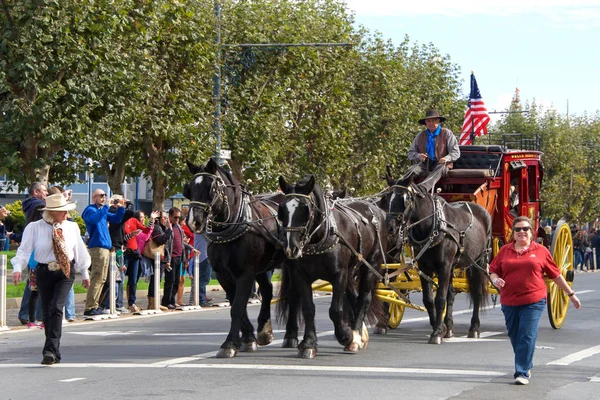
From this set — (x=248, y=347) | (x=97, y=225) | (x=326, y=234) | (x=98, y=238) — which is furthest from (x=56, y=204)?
(x=98, y=238)

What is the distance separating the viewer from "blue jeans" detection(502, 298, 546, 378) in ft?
34.6

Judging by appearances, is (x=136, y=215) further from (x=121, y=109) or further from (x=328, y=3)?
(x=328, y=3)

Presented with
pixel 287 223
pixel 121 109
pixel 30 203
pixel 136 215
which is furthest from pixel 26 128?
pixel 287 223

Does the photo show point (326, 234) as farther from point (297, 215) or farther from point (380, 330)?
point (380, 330)

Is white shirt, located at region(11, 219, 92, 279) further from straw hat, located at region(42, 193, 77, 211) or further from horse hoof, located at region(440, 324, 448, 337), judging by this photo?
horse hoof, located at region(440, 324, 448, 337)

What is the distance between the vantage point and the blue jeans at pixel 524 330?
10.6 metres

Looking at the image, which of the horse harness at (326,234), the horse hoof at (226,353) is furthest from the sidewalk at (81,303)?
the horse harness at (326,234)

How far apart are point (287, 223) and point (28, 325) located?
6.09 m

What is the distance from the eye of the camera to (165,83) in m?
29.2

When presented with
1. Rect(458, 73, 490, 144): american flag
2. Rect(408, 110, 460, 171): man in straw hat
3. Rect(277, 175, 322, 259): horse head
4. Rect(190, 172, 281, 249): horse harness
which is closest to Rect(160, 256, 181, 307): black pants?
Rect(408, 110, 460, 171): man in straw hat

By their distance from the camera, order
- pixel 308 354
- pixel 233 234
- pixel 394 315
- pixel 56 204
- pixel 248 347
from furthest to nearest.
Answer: pixel 394 315 → pixel 248 347 → pixel 233 234 → pixel 308 354 → pixel 56 204

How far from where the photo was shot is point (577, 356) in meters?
13.2

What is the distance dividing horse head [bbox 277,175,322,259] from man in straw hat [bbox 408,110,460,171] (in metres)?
3.86

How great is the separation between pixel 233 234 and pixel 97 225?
19.1 ft
